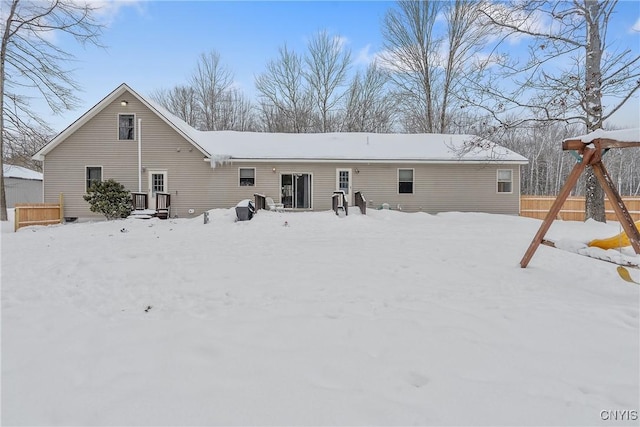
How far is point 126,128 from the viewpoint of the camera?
551 inches

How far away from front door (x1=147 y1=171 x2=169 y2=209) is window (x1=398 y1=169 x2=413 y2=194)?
10.7m

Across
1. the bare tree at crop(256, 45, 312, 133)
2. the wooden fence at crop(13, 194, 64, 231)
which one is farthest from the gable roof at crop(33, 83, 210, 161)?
the bare tree at crop(256, 45, 312, 133)

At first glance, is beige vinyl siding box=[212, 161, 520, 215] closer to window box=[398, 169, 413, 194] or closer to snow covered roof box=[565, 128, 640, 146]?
window box=[398, 169, 413, 194]

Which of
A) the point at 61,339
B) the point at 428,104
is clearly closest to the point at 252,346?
the point at 61,339

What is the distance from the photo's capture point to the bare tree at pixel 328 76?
87.2ft

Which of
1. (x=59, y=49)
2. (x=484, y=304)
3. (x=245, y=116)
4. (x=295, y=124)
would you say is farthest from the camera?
(x=245, y=116)

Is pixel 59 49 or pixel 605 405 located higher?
pixel 59 49

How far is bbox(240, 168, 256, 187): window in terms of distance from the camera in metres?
14.6

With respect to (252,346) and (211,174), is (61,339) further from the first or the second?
(211,174)

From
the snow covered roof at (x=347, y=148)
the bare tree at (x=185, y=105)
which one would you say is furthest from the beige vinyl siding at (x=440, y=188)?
the bare tree at (x=185, y=105)

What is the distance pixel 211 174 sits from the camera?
563 inches

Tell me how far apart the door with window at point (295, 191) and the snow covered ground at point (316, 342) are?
10.3m

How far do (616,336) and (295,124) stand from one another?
2601 centimetres

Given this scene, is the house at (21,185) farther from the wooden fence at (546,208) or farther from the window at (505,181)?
the wooden fence at (546,208)
